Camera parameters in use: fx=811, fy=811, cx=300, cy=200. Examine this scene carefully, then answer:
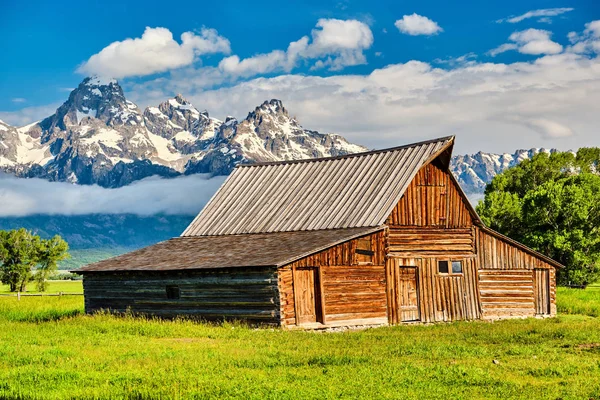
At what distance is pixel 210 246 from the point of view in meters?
37.2

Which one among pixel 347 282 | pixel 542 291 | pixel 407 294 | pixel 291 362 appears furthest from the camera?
pixel 542 291

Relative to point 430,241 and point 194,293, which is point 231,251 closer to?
point 194,293

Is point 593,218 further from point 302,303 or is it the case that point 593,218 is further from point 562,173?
point 302,303

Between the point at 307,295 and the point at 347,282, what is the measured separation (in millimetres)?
2122

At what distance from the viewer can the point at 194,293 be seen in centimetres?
3341

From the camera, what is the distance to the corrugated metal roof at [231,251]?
31.3m

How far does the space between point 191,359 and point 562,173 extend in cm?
6678

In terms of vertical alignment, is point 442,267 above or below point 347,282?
above

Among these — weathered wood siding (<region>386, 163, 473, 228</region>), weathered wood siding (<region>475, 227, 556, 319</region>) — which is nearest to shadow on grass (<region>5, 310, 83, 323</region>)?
weathered wood siding (<region>386, 163, 473, 228</region>)

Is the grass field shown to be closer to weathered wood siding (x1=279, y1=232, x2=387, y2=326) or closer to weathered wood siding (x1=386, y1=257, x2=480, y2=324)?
weathered wood siding (x1=279, y1=232, x2=387, y2=326)

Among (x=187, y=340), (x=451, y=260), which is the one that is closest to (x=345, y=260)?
(x=451, y=260)

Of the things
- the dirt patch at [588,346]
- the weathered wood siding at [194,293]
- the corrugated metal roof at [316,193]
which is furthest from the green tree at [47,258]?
the dirt patch at [588,346]

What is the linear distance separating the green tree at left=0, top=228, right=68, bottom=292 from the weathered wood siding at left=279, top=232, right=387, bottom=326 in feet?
211

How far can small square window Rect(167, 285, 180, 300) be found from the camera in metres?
34.5
